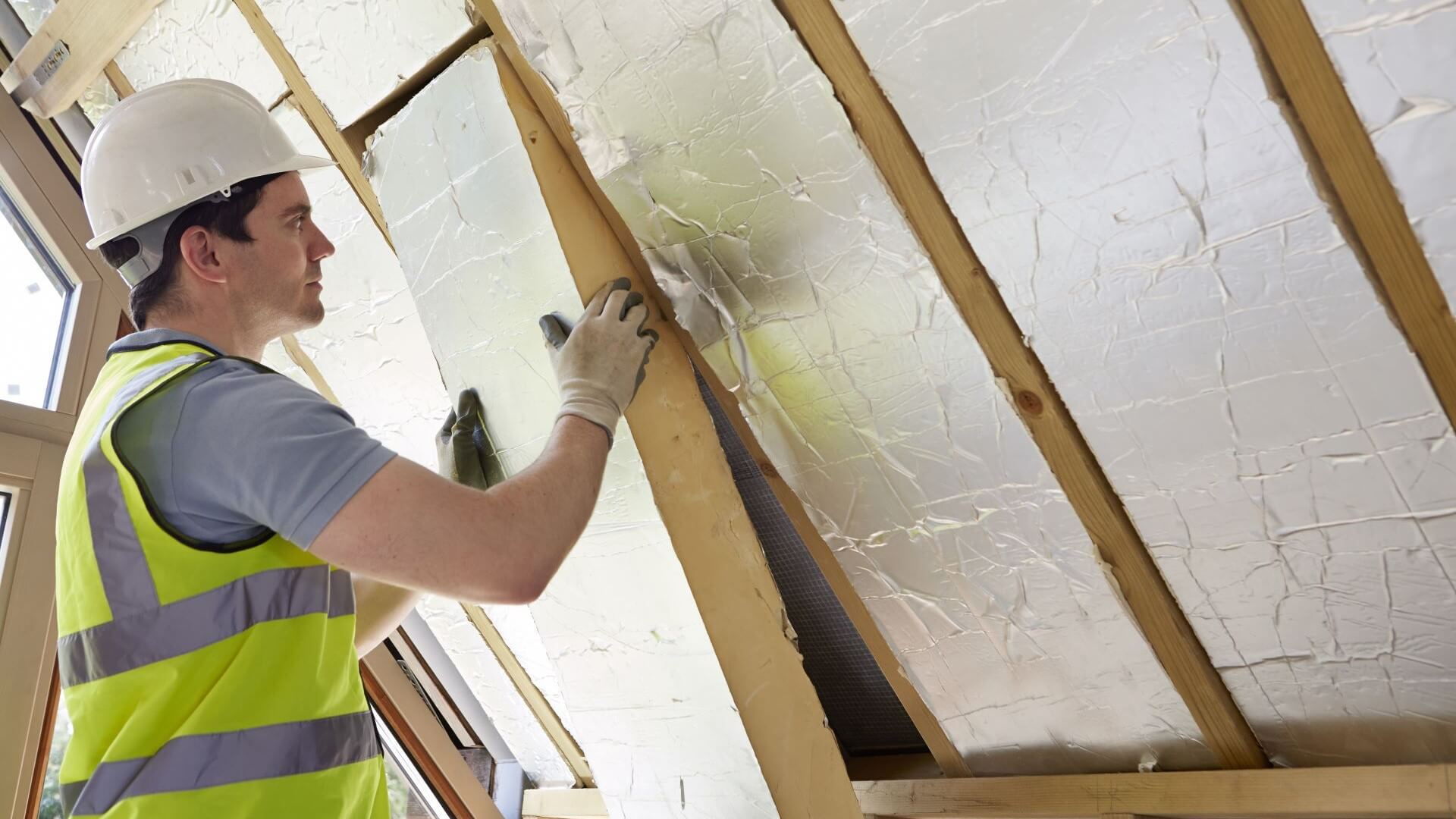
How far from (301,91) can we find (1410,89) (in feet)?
5.09

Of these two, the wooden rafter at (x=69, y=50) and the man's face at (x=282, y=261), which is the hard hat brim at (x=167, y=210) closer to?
the man's face at (x=282, y=261)

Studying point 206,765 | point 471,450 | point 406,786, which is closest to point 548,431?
point 471,450

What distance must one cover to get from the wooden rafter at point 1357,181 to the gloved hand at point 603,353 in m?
0.79

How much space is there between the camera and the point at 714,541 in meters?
1.48

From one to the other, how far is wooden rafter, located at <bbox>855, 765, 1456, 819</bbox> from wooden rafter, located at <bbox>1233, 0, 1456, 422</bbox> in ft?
1.64

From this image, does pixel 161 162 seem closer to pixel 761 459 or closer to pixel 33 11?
pixel 761 459

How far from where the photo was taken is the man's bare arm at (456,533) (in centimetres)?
102

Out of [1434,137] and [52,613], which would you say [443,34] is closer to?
[1434,137]

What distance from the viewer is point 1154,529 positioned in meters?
1.34

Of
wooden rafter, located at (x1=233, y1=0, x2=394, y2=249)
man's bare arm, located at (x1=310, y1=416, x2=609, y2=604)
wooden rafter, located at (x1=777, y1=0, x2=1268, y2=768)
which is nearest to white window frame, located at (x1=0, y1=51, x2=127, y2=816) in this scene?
wooden rafter, located at (x1=233, y1=0, x2=394, y2=249)

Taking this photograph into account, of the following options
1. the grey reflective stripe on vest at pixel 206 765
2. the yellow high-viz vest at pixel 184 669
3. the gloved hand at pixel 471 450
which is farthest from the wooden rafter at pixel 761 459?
the grey reflective stripe on vest at pixel 206 765

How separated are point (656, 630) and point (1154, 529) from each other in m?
0.67

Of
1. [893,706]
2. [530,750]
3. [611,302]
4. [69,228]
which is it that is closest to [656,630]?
[611,302]

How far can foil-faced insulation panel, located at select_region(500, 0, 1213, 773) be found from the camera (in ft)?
4.26
